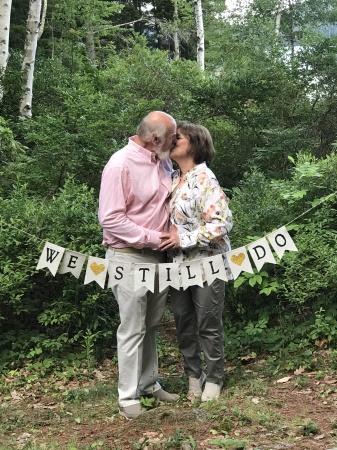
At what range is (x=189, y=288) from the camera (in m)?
4.25

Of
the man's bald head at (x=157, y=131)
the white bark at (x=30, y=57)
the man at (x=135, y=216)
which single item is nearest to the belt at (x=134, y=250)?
the man at (x=135, y=216)

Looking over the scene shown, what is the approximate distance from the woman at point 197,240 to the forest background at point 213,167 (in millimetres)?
989

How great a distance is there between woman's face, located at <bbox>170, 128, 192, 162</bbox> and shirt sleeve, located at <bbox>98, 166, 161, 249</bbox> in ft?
1.60

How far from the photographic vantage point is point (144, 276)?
3.91 metres

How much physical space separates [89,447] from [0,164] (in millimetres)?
5513

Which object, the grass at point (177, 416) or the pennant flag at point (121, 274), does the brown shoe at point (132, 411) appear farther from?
the pennant flag at point (121, 274)

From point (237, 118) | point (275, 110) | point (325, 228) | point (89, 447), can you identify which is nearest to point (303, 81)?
point (275, 110)

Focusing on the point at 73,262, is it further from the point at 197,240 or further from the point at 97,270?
the point at 197,240

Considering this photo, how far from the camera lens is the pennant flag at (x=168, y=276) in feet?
13.1

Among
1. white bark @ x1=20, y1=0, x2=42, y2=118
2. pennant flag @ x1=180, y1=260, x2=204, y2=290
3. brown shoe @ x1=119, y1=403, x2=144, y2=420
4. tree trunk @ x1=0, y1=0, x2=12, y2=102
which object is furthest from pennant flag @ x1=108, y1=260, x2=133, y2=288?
white bark @ x1=20, y1=0, x2=42, y2=118

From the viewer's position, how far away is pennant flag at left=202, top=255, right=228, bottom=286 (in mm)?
4000

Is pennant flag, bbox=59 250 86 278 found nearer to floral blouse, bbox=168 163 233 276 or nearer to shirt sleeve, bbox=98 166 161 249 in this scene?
shirt sleeve, bbox=98 166 161 249

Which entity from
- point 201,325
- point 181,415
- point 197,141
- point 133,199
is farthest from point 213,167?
point 181,415

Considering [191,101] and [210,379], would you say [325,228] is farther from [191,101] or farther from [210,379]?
[191,101]
